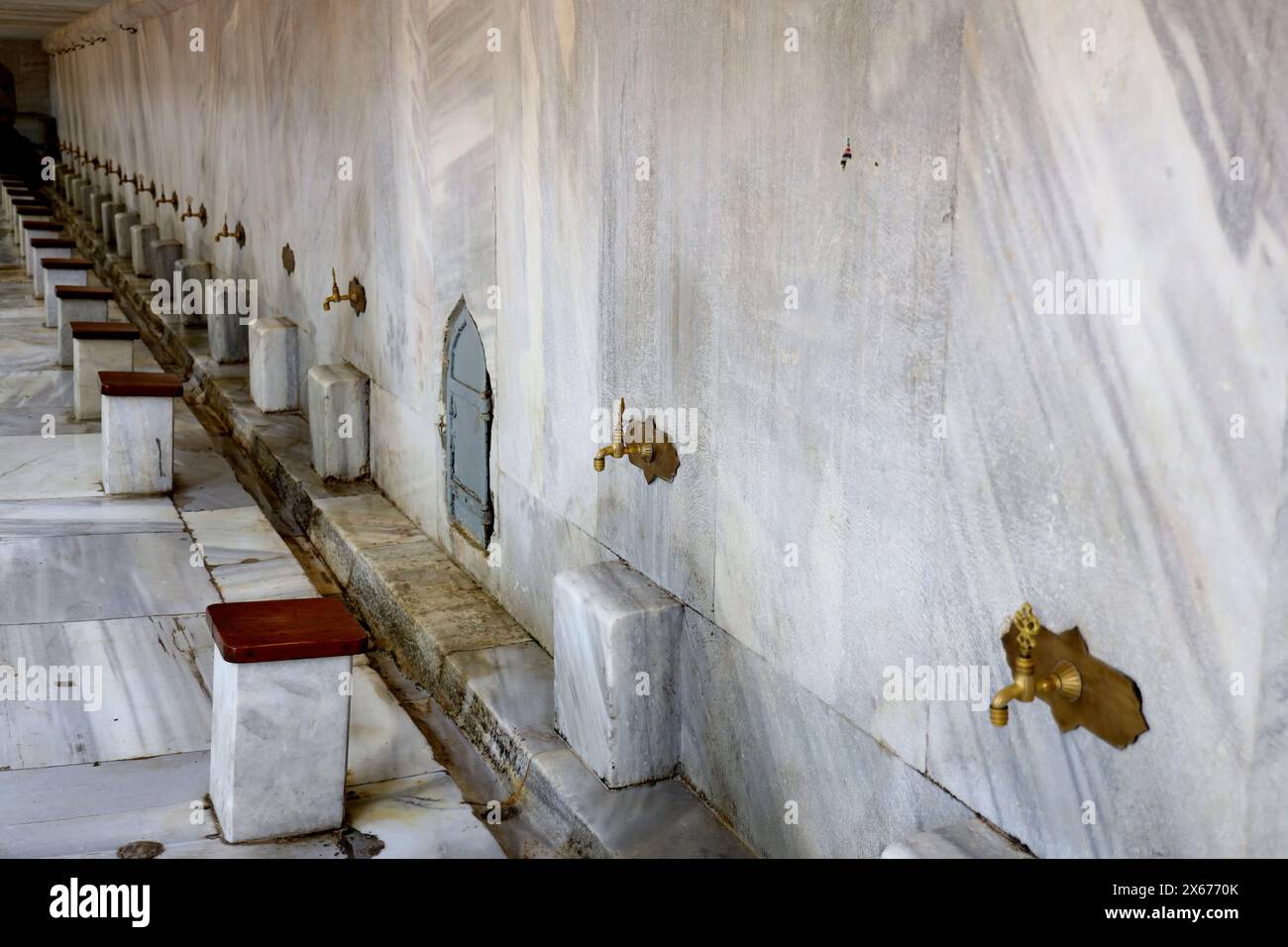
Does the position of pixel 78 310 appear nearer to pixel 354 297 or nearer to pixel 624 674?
pixel 354 297

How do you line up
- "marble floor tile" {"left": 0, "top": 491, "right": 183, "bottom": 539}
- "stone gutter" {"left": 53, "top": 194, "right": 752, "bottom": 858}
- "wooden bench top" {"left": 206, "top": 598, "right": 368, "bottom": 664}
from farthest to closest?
"marble floor tile" {"left": 0, "top": 491, "right": 183, "bottom": 539}
"stone gutter" {"left": 53, "top": 194, "right": 752, "bottom": 858}
"wooden bench top" {"left": 206, "top": 598, "right": 368, "bottom": 664}

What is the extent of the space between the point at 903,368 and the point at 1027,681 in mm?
838

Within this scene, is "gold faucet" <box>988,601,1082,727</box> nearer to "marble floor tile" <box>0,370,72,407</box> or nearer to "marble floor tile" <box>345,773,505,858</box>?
"marble floor tile" <box>345,773,505,858</box>

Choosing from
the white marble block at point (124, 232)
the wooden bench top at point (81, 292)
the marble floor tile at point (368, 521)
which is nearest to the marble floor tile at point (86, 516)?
the marble floor tile at point (368, 521)

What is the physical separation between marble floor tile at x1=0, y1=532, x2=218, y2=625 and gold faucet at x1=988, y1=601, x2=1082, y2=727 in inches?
174

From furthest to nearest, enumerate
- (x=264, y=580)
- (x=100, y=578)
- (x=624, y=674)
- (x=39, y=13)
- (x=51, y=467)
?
(x=39, y=13), (x=51, y=467), (x=264, y=580), (x=100, y=578), (x=624, y=674)

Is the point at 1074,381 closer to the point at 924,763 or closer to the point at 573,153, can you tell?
the point at 924,763

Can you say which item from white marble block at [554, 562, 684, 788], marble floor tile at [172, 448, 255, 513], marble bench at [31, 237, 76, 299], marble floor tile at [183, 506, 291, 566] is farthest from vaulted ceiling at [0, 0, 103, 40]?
white marble block at [554, 562, 684, 788]

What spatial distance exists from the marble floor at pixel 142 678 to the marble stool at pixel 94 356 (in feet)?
1.46

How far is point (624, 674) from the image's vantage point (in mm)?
4414

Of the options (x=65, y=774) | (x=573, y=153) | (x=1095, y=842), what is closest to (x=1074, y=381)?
(x=1095, y=842)

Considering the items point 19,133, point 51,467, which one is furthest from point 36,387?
point 19,133

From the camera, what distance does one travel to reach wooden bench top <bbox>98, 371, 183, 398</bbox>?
7.82 metres

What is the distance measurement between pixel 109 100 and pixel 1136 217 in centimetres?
2297
